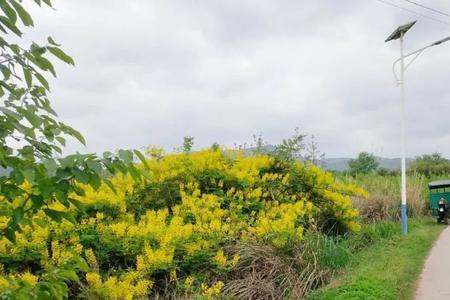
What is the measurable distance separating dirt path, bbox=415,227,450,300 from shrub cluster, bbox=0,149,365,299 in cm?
149

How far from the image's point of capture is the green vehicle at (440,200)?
13.6 meters

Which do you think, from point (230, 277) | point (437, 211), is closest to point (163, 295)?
point (230, 277)

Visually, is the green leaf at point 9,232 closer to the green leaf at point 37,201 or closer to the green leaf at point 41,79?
the green leaf at point 37,201

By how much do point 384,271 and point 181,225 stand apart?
287 cm

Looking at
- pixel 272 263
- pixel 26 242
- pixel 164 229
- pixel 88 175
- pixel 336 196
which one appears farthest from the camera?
pixel 336 196

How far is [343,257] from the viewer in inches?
294

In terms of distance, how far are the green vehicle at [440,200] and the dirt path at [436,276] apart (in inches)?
145

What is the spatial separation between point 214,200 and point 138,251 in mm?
1772

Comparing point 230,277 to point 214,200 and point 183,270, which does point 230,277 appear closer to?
point 183,270

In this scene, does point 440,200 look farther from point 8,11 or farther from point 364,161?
point 364,161

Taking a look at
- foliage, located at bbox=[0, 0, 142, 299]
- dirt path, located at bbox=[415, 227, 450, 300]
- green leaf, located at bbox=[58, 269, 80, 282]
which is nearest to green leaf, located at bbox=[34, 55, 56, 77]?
foliage, located at bbox=[0, 0, 142, 299]

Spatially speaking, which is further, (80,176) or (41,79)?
(41,79)

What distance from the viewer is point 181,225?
622 cm

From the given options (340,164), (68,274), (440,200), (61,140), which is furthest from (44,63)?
(340,164)
